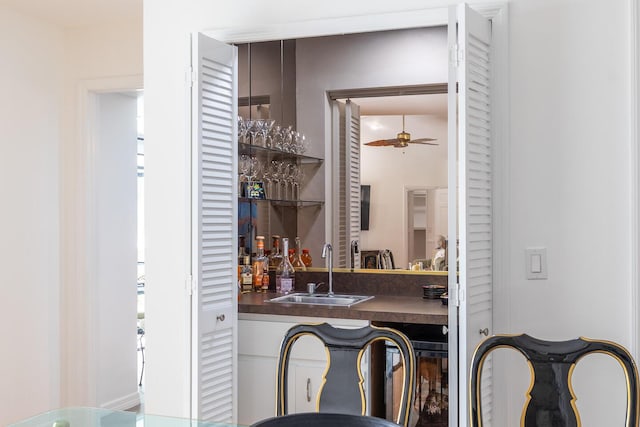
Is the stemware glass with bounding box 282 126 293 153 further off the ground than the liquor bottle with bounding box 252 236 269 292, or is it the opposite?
the stemware glass with bounding box 282 126 293 153

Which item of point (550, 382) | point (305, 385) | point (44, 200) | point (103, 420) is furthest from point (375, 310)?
point (44, 200)

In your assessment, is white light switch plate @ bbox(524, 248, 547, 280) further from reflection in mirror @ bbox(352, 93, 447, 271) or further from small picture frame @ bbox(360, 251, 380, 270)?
small picture frame @ bbox(360, 251, 380, 270)

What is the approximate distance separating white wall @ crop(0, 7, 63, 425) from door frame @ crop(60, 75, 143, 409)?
71mm

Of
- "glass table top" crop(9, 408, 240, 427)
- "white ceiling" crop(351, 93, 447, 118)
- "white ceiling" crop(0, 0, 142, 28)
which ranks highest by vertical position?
"white ceiling" crop(0, 0, 142, 28)

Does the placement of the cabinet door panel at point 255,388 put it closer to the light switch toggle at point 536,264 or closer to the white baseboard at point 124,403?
the light switch toggle at point 536,264

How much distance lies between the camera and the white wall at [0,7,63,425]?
3.98 m

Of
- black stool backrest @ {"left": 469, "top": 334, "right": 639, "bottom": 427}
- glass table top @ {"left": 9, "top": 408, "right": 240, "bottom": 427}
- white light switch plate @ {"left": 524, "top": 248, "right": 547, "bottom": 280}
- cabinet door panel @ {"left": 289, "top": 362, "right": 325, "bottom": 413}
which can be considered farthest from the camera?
cabinet door panel @ {"left": 289, "top": 362, "right": 325, "bottom": 413}

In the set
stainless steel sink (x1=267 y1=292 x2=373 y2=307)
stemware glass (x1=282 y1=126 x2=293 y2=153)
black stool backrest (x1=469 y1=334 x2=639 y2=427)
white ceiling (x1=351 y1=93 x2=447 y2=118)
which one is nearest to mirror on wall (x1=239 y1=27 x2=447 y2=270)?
white ceiling (x1=351 y1=93 x2=447 y2=118)

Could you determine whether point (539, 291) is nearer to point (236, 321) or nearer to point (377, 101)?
point (236, 321)

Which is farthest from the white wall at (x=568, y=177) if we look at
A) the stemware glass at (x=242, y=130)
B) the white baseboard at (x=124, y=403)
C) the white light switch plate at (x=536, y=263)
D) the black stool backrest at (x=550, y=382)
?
the white baseboard at (x=124, y=403)

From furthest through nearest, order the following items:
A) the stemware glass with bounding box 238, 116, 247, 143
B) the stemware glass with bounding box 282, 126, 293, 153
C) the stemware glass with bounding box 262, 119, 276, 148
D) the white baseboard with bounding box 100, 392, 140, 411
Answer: the white baseboard with bounding box 100, 392, 140, 411 → the stemware glass with bounding box 282, 126, 293, 153 → the stemware glass with bounding box 262, 119, 276, 148 → the stemware glass with bounding box 238, 116, 247, 143

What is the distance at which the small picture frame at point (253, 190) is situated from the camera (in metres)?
3.82

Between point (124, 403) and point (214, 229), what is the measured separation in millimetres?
2436

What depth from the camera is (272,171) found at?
157 inches
